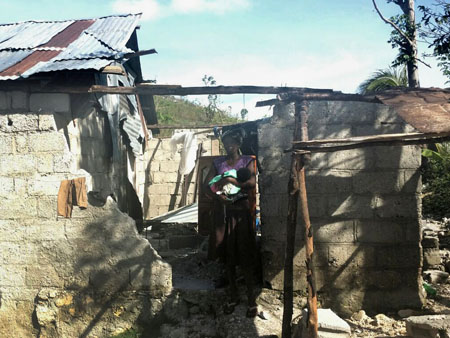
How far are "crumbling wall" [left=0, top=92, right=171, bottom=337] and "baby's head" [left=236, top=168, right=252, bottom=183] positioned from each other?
1221 mm

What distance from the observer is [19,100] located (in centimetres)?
389

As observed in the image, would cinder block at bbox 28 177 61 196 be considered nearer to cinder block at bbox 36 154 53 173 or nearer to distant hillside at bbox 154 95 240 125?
cinder block at bbox 36 154 53 173

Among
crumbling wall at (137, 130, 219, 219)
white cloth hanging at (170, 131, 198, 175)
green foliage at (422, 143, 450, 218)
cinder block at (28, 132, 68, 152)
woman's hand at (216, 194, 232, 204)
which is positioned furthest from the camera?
crumbling wall at (137, 130, 219, 219)

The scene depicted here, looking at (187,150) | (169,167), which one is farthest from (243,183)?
(169,167)

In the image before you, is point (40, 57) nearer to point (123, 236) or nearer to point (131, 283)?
point (123, 236)

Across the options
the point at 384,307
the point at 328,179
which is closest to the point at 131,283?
the point at 328,179

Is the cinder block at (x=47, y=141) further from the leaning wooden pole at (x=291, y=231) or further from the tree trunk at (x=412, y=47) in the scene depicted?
the tree trunk at (x=412, y=47)

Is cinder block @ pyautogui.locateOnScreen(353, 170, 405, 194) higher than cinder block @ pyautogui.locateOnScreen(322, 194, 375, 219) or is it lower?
higher

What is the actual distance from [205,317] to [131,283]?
87cm

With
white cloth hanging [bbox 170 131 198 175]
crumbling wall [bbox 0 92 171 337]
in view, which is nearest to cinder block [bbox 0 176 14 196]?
crumbling wall [bbox 0 92 171 337]

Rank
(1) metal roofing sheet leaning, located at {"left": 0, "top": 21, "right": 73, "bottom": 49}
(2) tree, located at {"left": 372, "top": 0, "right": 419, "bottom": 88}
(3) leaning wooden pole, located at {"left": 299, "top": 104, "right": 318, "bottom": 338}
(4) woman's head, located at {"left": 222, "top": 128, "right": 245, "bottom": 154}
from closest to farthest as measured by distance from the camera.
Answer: (3) leaning wooden pole, located at {"left": 299, "top": 104, "right": 318, "bottom": 338} → (4) woman's head, located at {"left": 222, "top": 128, "right": 245, "bottom": 154} → (1) metal roofing sheet leaning, located at {"left": 0, "top": 21, "right": 73, "bottom": 49} → (2) tree, located at {"left": 372, "top": 0, "right": 419, "bottom": 88}

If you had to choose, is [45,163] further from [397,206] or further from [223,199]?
[397,206]

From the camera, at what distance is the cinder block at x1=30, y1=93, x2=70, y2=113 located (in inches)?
153

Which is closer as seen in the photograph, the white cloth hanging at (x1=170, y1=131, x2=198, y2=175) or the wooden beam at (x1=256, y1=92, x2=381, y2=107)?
the wooden beam at (x1=256, y1=92, x2=381, y2=107)
